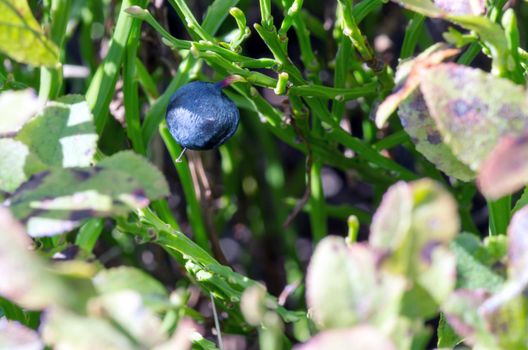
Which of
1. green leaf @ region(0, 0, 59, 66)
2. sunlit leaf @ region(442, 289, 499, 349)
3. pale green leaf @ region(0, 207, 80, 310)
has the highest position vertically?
green leaf @ region(0, 0, 59, 66)

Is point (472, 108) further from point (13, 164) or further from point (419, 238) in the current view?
point (13, 164)

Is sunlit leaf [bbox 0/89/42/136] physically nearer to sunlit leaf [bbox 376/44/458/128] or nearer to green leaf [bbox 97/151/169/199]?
green leaf [bbox 97/151/169/199]

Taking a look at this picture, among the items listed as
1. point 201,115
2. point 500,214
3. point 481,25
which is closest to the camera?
point 481,25

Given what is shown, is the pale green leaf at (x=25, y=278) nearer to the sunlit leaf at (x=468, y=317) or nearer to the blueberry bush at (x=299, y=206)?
the blueberry bush at (x=299, y=206)

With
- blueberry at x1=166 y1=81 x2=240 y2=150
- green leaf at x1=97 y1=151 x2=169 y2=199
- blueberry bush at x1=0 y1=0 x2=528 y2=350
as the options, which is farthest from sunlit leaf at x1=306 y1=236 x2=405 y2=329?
blueberry at x1=166 y1=81 x2=240 y2=150

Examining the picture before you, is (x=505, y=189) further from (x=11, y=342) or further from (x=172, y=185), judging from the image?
(x=172, y=185)

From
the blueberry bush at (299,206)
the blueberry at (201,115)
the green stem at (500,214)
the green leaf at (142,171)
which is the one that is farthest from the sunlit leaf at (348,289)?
the blueberry at (201,115)

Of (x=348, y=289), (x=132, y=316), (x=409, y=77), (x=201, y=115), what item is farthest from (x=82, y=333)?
(x=201, y=115)
